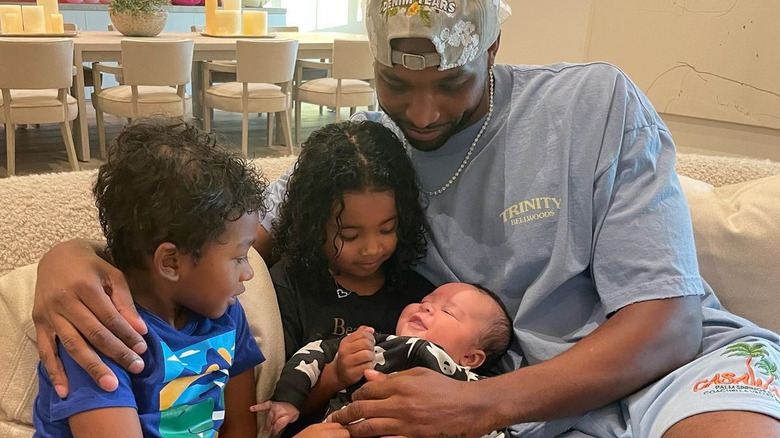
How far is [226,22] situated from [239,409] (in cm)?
523

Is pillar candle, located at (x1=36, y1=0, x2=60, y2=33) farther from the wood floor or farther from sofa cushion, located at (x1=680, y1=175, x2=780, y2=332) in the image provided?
sofa cushion, located at (x1=680, y1=175, x2=780, y2=332)

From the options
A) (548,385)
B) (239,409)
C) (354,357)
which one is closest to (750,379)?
(548,385)

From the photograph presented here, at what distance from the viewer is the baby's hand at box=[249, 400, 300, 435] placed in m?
1.25

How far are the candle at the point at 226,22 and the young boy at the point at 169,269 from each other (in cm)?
511

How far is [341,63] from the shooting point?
5738 millimetres

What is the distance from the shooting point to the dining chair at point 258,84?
5.29 meters

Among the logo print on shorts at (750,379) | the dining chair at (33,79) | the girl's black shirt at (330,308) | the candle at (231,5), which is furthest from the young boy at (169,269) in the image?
the candle at (231,5)

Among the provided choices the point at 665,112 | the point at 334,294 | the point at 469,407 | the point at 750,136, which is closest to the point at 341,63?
the point at 665,112

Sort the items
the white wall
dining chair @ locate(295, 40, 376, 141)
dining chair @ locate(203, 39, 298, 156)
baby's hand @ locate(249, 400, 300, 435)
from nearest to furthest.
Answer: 1. baby's hand @ locate(249, 400, 300, 435)
2. the white wall
3. dining chair @ locate(203, 39, 298, 156)
4. dining chair @ locate(295, 40, 376, 141)

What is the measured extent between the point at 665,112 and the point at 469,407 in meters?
2.90

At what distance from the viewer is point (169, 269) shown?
1.07 m

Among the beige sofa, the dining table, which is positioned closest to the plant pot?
the dining table

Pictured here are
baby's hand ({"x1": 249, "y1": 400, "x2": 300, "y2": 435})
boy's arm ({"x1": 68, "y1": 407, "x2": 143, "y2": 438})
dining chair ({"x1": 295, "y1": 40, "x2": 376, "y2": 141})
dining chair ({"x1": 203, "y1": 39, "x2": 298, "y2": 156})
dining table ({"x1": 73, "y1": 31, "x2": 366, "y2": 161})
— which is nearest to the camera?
boy's arm ({"x1": 68, "y1": 407, "x2": 143, "y2": 438})

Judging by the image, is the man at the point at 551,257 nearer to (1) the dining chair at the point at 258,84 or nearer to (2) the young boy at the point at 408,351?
(2) the young boy at the point at 408,351
